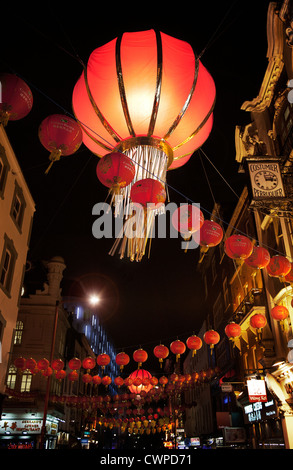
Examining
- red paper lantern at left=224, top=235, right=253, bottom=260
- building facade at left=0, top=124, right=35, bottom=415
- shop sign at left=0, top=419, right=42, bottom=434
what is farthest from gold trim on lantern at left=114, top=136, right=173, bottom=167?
shop sign at left=0, top=419, right=42, bottom=434

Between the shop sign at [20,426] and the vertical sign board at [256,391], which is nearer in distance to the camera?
the vertical sign board at [256,391]

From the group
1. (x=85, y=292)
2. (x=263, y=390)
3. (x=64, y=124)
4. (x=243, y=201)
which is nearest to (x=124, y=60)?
(x=64, y=124)

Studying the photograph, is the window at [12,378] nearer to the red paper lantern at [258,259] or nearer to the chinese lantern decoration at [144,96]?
the red paper lantern at [258,259]

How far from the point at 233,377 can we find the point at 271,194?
18205 millimetres

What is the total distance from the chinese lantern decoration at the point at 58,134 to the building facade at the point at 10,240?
1034 centimetres

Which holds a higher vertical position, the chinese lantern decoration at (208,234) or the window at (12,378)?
the window at (12,378)

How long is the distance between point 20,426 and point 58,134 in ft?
85.8

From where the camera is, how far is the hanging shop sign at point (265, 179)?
442 inches

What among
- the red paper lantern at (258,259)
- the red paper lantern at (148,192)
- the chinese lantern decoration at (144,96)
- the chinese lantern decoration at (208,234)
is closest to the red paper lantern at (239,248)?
the red paper lantern at (258,259)

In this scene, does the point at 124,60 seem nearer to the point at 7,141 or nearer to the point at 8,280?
the point at 7,141

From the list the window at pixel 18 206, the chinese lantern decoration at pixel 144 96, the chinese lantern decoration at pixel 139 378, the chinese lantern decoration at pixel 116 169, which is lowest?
the chinese lantern decoration at pixel 139 378

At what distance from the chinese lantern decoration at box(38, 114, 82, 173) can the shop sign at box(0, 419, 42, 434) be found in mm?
25682

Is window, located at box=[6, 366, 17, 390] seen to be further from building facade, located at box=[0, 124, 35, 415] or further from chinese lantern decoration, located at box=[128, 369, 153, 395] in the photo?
building facade, located at box=[0, 124, 35, 415]

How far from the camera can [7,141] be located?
1552 centimetres
